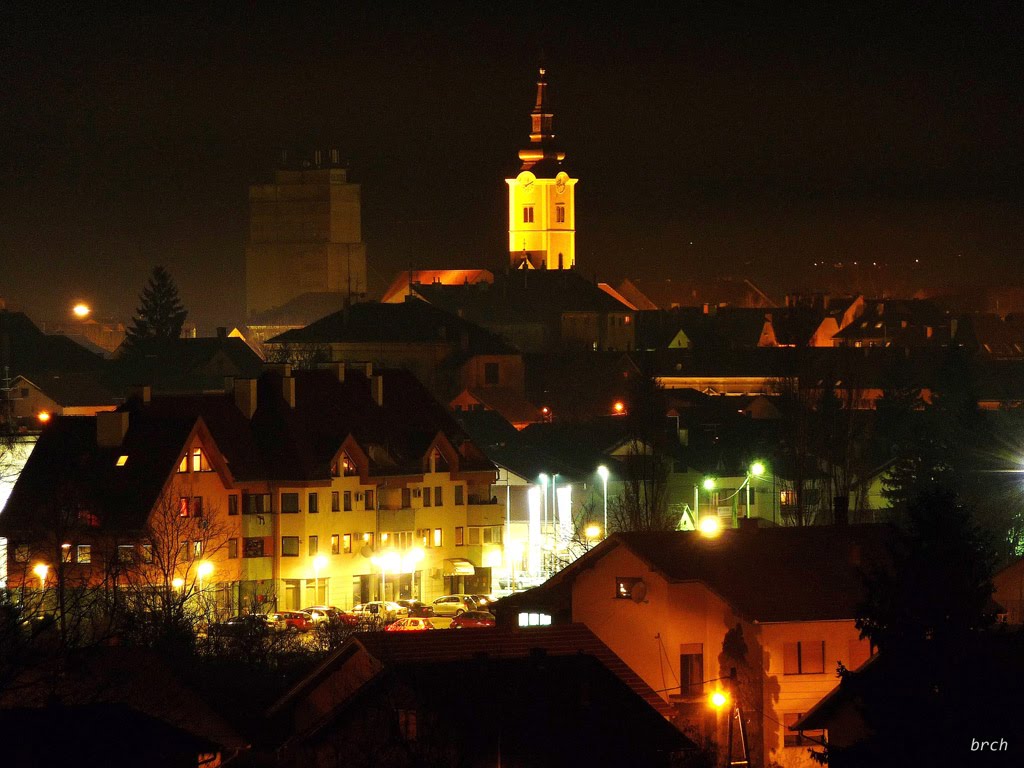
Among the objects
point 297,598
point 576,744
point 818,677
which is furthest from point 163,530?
point 576,744

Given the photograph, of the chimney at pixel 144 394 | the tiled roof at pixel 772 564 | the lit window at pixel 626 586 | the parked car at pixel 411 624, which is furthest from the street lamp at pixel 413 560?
the lit window at pixel 626 586

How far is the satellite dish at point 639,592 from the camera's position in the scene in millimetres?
35875

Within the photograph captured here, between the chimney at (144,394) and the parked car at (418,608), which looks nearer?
the parked car at (418,608)

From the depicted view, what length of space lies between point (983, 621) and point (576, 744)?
436 centimetres

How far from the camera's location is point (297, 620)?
44.3m

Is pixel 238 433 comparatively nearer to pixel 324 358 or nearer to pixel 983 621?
pixel 983 621

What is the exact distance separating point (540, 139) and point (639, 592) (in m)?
138

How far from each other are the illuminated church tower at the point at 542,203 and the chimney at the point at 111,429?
393 ft

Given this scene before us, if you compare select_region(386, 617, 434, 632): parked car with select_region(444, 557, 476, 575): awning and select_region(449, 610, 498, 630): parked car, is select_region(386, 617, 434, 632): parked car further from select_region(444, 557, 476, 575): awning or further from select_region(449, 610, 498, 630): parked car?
select_region(444, 557, 476, 575): awning

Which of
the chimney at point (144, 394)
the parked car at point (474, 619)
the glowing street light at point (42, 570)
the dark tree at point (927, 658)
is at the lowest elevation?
the dark tree at point (927, 658)

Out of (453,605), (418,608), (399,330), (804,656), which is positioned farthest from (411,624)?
(399,330)

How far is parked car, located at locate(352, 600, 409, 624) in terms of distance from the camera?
1729 inches

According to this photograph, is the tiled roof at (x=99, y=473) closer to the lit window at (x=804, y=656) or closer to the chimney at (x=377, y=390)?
the chimney at (x=377, y=390)

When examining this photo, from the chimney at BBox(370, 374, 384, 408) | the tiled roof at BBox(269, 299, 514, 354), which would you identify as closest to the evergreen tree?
the tiled roof at BBox(269, 299, 514, 354)
